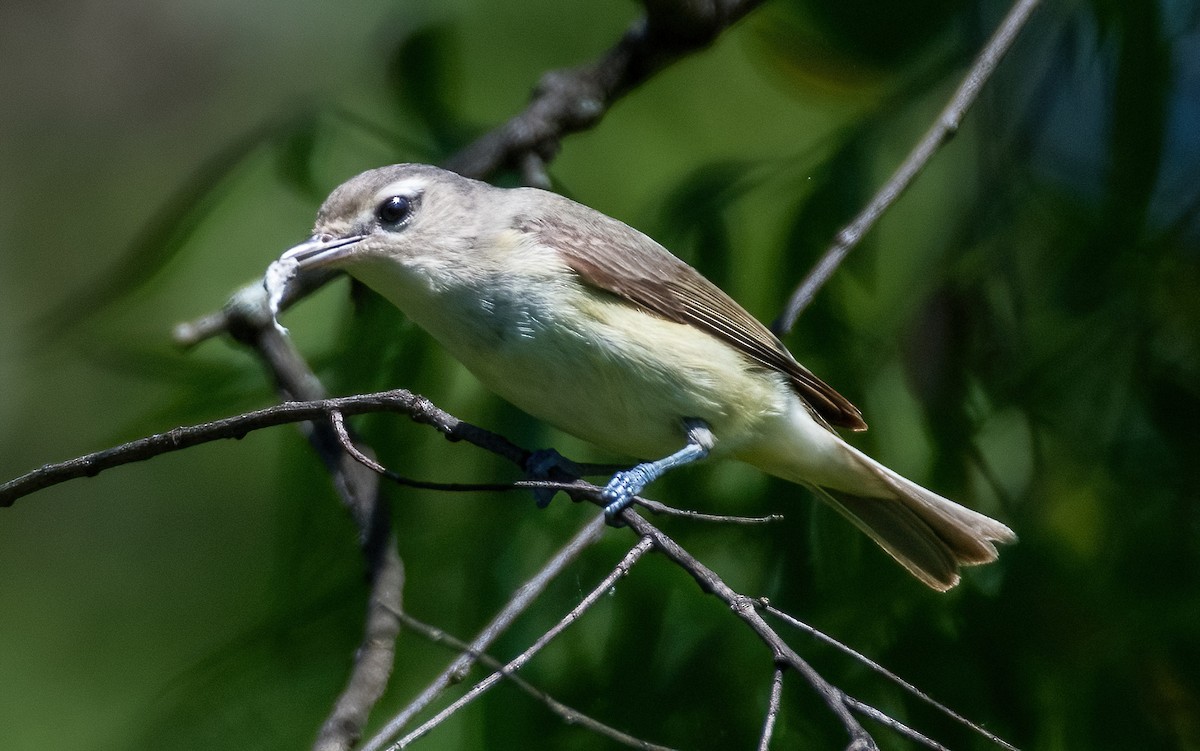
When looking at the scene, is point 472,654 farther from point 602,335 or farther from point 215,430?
point 602,335

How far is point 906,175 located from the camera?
282 centimetres

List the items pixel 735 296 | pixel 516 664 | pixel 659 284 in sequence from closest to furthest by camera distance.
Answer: pixel 516 664 → pixel 659 284 → pixel 735 296

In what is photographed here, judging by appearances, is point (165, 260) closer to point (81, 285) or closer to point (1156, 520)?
point (81, 285)

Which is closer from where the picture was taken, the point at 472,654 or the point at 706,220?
the point at 472,654

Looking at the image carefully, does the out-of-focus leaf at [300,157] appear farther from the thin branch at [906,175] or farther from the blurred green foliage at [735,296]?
the thin branch at [906,175]

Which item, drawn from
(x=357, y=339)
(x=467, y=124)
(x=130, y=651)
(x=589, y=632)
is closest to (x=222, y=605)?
(x=130, y=651)

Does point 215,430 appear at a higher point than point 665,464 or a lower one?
higher

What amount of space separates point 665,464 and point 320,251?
2.70 feet

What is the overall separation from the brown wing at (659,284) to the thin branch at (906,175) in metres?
0.16

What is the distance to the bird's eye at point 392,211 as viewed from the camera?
2.43 meters

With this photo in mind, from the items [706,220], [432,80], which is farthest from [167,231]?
[706,220]

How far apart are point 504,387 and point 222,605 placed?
123cm

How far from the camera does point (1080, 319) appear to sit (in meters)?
2.89

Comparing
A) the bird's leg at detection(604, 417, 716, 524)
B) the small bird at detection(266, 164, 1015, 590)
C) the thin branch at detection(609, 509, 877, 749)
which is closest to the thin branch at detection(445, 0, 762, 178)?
the small bird at detection(266, 164, 1015, 590)
